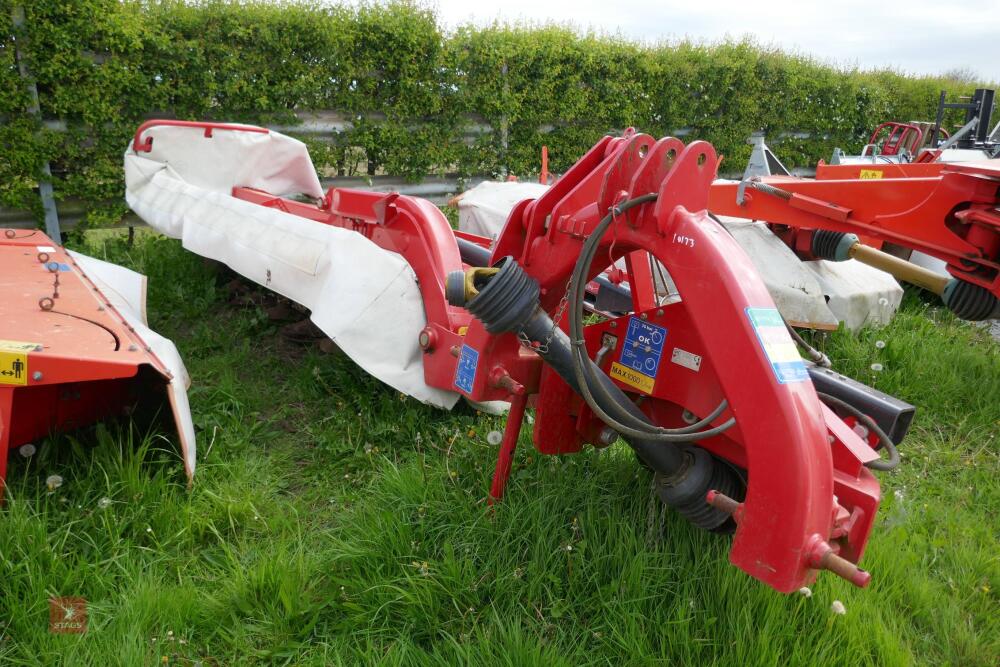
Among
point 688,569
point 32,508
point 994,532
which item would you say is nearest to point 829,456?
point 688,569

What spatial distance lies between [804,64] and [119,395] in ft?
33.3

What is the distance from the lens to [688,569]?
2291 millimetres

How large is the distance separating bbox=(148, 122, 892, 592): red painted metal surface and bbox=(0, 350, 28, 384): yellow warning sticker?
1.36 meters

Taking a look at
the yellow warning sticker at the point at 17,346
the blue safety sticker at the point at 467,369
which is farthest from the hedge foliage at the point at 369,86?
the blue safety sticker at the point at 467,369

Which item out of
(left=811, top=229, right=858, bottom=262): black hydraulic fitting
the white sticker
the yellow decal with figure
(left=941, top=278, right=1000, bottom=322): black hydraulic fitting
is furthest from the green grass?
(left=811, top=229, right=858, bottom=262): black hydraulic fitting

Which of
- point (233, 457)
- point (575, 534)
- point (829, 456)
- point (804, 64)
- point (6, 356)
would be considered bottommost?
point (233, 457)

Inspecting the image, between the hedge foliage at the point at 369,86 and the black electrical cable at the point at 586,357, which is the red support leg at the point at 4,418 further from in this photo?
the hedge foliage at the point at 369,86

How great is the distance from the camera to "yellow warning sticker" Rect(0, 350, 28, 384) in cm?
225

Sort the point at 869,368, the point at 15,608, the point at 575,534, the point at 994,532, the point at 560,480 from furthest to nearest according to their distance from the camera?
the point at 869,368 → the point at 994,532 → the point at 560,480 → the point at 575,534 → the point at 15,608

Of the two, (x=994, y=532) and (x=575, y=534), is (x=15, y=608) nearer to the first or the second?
(x=575, y=534)

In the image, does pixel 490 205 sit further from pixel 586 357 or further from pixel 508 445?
pixel 586 357

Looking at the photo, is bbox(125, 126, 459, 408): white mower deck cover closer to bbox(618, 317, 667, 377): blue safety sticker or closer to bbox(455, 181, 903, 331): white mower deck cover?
bbox(618, 317, 667, 377): blue safety sticker

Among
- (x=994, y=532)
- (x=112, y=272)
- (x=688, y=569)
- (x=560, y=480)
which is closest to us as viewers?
(x=688, y=569)

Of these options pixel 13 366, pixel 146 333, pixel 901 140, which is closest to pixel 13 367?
pixel 13 366
